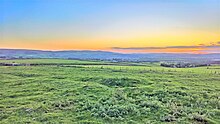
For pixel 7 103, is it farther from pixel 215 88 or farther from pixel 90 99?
pixel 215 88

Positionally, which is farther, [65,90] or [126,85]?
[126,85]

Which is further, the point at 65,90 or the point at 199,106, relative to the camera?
the point at 65,90

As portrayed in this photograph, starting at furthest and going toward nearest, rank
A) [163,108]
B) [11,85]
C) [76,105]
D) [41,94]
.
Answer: [11,85]
[41,94]
[76,105]
[163,108]

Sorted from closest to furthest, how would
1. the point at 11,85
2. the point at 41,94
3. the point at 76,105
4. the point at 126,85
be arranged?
the point at 76,105, the point at 41,94, the point at 126,85, the point at 11,85

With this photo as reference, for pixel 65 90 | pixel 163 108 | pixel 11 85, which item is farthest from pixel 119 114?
pixel 11 85

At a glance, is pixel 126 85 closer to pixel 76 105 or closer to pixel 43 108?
pixel 76 105

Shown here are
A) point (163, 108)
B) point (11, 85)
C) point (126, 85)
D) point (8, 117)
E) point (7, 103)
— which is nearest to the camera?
point (8, 117)

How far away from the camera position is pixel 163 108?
21047 mm

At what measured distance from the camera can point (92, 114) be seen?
19797mm

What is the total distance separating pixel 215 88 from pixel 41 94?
2089 cm

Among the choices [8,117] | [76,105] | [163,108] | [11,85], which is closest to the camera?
[8,117]

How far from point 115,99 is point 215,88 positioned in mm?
13650

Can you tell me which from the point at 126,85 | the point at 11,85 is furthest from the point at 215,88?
the point at 11,85

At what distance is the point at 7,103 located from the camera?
2417cm
